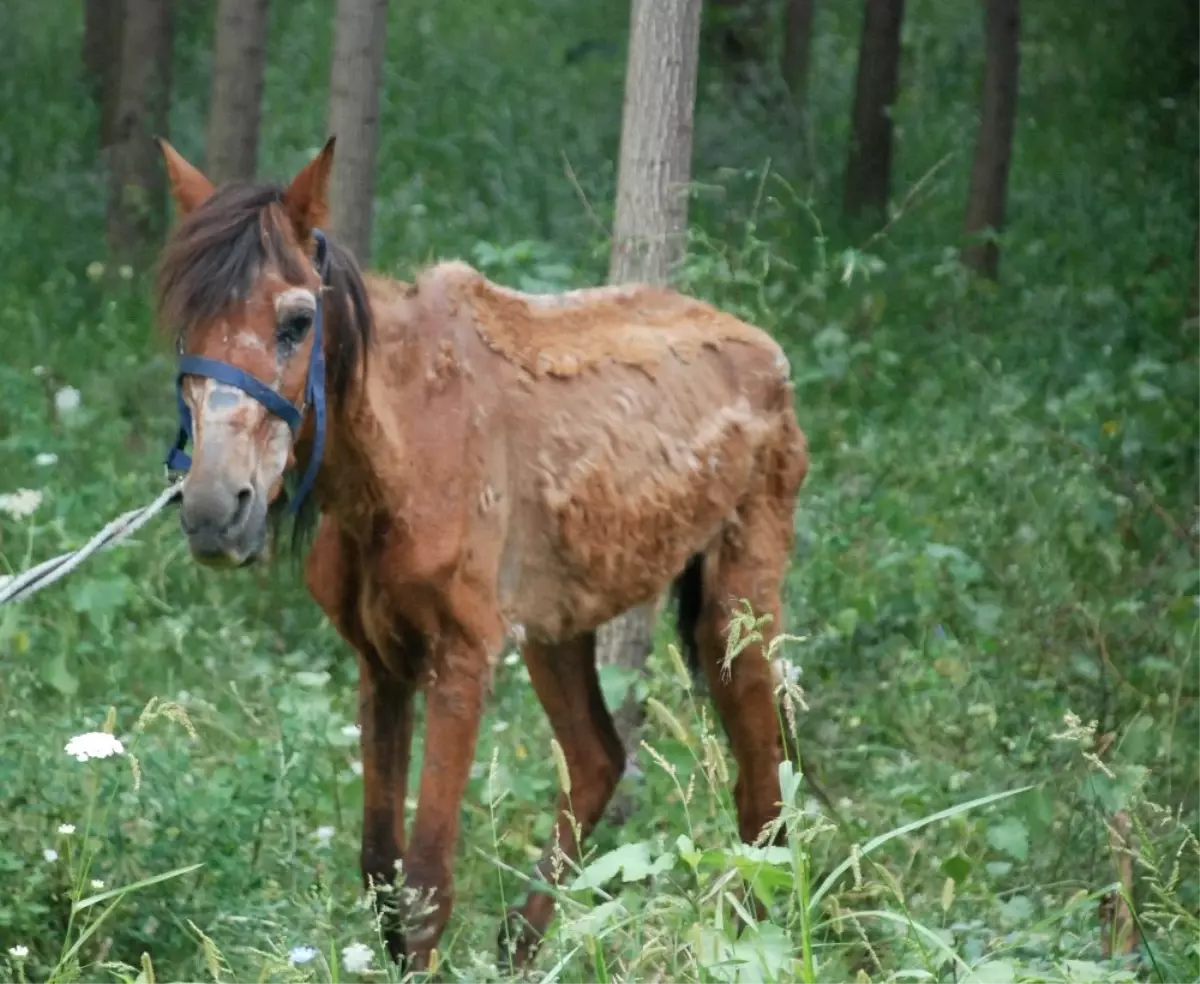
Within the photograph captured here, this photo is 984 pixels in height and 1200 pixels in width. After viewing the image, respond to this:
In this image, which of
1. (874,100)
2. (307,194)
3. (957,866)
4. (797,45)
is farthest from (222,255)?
(797,45)

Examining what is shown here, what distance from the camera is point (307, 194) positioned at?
4672mm

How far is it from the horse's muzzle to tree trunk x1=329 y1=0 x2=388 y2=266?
5173 mm

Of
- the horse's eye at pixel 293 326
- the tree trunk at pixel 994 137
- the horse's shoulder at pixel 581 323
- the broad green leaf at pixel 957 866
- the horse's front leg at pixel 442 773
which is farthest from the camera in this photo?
the tree trunk at pixel 994 137

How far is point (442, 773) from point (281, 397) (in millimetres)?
1233

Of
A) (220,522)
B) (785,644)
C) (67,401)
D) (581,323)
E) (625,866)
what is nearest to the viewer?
(625,866)

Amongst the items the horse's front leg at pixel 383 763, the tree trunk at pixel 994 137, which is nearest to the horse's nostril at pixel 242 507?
the horse's front leg at pixel 383 763

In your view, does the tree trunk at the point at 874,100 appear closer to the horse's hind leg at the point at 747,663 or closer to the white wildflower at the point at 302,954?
the horse's hind leg at the point at 747,663

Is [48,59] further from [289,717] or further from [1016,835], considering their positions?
[1016,835]

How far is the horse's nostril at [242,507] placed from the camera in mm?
4312

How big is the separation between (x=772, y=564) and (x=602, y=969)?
3130mm

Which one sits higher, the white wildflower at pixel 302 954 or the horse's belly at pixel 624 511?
the horse's belly at pixel 624 511

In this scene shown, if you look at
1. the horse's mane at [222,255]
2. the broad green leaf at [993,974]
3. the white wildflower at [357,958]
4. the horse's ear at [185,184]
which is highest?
the horse's ear at [185,184]

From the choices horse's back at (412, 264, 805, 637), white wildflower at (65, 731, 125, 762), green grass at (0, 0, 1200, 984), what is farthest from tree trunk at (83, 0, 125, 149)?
white wildflower at (65, 731, 125, 762)

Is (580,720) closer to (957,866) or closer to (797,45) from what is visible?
(957,866)
